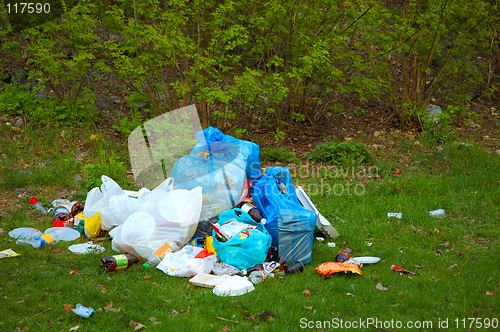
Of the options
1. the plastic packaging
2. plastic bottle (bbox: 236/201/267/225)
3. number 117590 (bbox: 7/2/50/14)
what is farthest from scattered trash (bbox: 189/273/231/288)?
number 117590 (bbox: 7/2/50/14)

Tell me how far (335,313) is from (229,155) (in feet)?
7.16

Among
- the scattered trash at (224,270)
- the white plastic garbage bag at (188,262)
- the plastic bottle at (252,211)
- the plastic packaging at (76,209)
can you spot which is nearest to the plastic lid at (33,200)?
the plastic packaging at (76,209)

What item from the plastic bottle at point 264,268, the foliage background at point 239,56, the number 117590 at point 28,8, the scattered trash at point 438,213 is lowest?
the scattered trash at point 438,213

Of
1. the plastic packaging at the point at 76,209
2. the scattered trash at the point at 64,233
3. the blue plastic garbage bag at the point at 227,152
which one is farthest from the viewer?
the plastic packaging at the point at 76,209

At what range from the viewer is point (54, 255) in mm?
3701

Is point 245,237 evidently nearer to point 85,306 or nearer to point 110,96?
point 85,306

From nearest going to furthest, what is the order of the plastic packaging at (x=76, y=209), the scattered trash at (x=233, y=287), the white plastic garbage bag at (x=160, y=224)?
the scattered trash at (x=233, y=287), the white plastic garbage bag at (x=160, y=224), the plastic packaging at (x=76, y=209)

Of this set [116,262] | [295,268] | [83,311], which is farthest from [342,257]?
[83,311]

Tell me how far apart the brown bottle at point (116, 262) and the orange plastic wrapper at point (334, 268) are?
1.64 m

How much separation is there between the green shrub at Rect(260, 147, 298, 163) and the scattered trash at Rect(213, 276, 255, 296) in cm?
336

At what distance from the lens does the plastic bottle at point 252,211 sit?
13.3ft

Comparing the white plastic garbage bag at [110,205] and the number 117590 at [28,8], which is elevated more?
the number 117590 at [28,8]

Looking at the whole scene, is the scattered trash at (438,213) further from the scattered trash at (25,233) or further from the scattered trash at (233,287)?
the scattered trash at (25,233)

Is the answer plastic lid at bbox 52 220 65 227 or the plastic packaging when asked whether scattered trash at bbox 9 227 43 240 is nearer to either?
plastic lid at bbox 52 220 65 227
